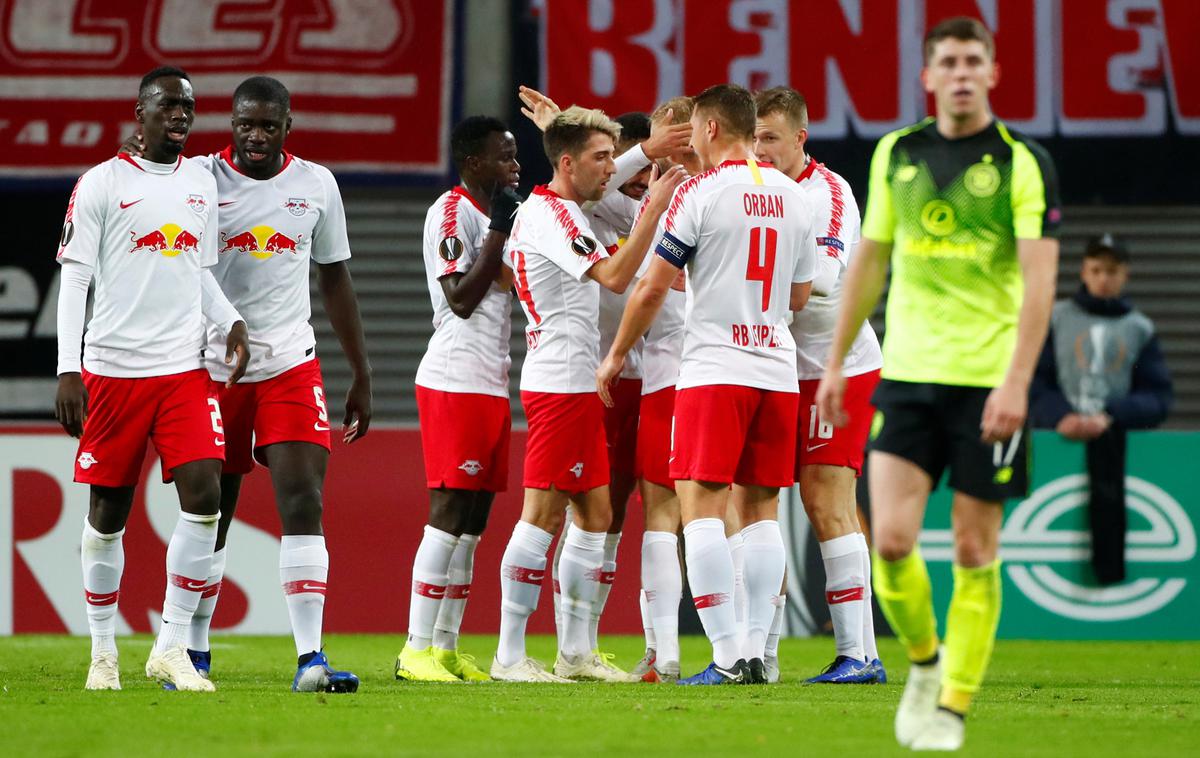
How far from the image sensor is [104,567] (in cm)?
657

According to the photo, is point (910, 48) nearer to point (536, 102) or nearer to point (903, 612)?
point (536, 102)

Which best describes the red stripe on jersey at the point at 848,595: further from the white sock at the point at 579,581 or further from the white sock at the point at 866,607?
the white sock at the point at 579,581

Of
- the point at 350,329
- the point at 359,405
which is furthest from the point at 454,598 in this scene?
the point at 350,329

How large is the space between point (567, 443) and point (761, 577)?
919 millimetres

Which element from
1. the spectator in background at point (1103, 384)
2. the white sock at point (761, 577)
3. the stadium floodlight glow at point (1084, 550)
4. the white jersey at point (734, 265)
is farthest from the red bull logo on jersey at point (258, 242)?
the spectator in background at point (1103, 384)

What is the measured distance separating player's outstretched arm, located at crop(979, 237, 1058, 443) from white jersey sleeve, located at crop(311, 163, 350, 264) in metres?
3.07

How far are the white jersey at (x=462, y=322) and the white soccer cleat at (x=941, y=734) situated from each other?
10.2 feet

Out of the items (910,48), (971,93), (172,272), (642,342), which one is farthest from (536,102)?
(910,48)

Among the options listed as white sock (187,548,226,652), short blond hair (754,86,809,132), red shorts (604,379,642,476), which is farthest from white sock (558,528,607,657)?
short blond hair (754,86,809,132)

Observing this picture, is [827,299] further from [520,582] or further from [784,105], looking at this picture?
[520,582]

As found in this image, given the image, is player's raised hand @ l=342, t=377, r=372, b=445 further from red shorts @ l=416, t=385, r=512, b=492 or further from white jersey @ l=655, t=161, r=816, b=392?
white jersey @ l=655, t=161, r=816, b=392

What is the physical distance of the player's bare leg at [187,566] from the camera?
641cm

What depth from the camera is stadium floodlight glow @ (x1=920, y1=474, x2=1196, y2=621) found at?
1030 centimetres

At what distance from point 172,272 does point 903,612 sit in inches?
120
